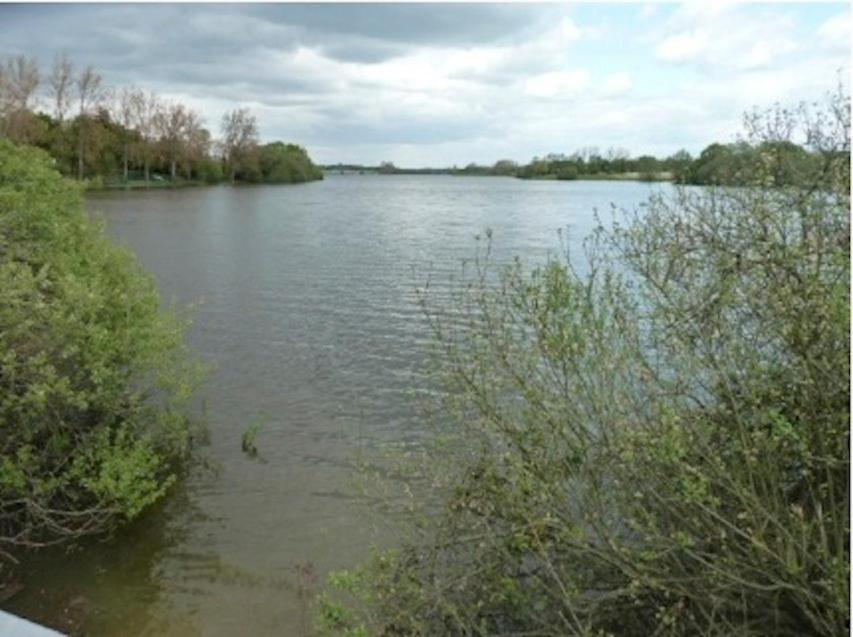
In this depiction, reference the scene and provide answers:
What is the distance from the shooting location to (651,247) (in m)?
5.22

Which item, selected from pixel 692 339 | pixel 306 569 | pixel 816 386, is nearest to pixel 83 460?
pixel 306 569

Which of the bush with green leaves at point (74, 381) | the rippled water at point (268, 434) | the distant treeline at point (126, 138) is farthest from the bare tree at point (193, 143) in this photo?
the bush with green leaves at point (74, 381)

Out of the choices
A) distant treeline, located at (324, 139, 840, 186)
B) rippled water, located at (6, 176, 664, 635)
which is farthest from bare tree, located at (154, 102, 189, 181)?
distant treeline, located at (324, 139, 840, 186)

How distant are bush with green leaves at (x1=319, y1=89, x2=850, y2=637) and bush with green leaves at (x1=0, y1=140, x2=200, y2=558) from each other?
3.94 metres

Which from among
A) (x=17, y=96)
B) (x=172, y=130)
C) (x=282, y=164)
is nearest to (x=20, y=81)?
(x=17, y=96)

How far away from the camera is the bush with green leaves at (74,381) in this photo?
726 cm

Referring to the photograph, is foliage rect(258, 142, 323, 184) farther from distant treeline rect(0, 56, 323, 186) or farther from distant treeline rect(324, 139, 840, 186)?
distant treeline rect(324, 139, 840, 186)

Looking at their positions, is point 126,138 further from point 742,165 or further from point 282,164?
point 742,165

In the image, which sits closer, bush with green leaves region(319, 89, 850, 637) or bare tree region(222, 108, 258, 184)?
bush with green leaves region(319, 89, 850, 637)

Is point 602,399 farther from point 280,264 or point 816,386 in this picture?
point 280,264

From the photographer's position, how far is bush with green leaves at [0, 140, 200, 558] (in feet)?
23.8

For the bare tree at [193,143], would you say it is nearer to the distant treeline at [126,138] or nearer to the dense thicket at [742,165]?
the distant treeline at [126,138]

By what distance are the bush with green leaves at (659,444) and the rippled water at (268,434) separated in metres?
2.00

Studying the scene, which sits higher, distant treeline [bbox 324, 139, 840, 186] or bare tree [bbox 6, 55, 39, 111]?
bare tree [bbox 6, 55, 39, 111]
